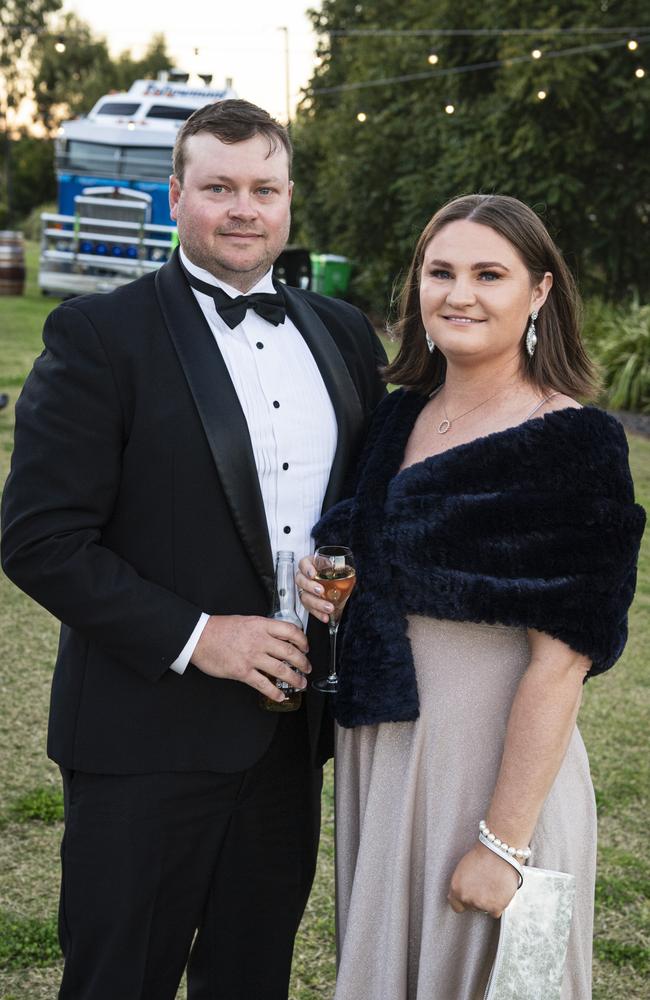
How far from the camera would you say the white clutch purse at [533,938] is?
6.99 feet

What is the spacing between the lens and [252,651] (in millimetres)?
2244

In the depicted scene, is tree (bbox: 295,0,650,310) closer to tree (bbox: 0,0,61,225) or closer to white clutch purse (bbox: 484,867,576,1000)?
white clutch purse (bbox: 484,867,576,1000)

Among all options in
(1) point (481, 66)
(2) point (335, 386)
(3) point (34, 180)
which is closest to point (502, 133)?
(1) point (481, 66)

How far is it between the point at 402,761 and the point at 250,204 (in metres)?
1.28

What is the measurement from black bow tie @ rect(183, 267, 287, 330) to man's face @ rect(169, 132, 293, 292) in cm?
4

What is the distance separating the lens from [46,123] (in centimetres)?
5856

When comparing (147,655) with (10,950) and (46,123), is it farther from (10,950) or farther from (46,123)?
(46,123)

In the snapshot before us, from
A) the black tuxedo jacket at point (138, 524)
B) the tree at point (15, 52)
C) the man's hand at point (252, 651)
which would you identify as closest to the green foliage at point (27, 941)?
the black tuxedo jacket at point (138, 524)

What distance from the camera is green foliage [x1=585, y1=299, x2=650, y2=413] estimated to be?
13.9 metres

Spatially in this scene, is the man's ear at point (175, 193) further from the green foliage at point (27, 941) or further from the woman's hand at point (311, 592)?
the green foliage at point (27, 941)

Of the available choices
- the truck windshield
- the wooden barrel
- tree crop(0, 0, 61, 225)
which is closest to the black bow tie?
the truck windshield

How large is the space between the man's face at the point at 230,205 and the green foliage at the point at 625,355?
1146 cm

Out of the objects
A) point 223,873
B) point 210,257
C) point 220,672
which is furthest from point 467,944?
point 210,257

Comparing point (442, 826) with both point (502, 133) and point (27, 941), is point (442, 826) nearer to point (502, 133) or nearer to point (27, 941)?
point (27, 941)
